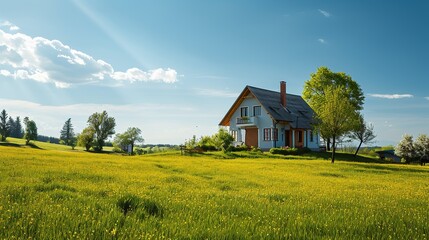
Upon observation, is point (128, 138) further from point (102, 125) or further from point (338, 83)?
point (338, 83)

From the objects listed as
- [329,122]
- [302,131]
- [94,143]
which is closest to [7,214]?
[329,122]

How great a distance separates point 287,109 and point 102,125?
66.6 meters

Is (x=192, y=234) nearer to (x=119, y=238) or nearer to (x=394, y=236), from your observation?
(x=119, y=238)

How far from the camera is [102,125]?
343ft

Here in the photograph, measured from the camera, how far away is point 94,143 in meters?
101

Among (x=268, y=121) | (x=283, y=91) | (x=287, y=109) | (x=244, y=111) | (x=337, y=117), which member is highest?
(x=283, y=91)

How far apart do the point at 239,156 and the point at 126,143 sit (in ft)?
222

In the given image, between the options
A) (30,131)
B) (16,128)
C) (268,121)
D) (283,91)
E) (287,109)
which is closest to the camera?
(268,121)

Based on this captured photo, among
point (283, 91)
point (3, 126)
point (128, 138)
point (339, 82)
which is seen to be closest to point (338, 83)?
point (339, 82)

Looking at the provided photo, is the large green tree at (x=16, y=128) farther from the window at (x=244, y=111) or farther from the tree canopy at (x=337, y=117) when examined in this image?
the tree canopy at (x=337, y=117)

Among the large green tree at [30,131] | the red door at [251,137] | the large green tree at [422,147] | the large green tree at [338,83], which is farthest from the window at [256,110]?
the large green tree at [30,131]

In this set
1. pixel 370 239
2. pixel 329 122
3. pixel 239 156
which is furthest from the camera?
pixel 239 156

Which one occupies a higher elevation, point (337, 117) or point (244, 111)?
point (244, 111)

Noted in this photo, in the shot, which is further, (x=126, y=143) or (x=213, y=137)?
(x=126, y=143)
